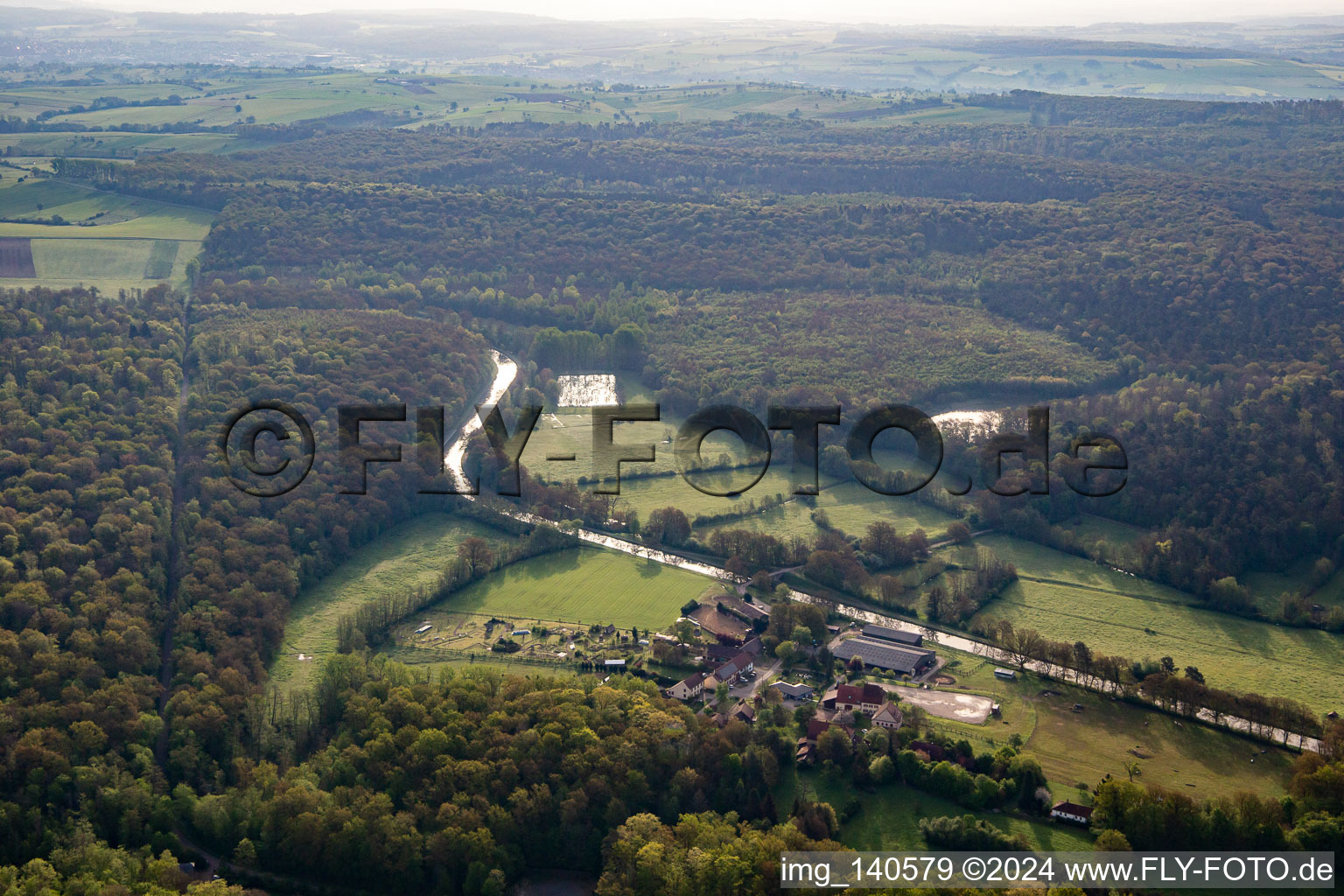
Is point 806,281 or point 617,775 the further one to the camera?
point 806,281

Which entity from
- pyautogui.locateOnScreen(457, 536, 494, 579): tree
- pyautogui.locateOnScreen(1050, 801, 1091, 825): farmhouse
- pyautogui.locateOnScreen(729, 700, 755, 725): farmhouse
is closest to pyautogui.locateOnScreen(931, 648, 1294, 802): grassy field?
pyautogui.locateOnScreen(1050, 801, 1091, 825): farmhouse

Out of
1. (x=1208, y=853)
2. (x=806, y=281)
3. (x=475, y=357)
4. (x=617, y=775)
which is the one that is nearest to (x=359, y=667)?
(x=617, y=775)

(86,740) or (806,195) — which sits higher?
(806,195)

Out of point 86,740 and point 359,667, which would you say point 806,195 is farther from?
point 86,740

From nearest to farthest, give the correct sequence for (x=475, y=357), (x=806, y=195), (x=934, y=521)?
(x=934, y=521), (x=475, y=357), (x=806, y=195)

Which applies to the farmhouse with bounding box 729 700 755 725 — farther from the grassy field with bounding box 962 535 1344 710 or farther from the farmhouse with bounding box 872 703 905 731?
the grassy field with bounding box 962 535 1344 710

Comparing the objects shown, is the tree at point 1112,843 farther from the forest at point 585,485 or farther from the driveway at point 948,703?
the driveway at point 948,703

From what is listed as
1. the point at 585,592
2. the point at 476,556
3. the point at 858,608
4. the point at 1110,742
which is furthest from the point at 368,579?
the point at 1110,742

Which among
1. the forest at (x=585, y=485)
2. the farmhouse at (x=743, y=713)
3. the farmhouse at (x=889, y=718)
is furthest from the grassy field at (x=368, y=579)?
the farmhouse at (x=889, y=718)
